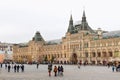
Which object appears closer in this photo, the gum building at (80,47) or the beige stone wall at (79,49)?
the beige stone wall at (79,49)

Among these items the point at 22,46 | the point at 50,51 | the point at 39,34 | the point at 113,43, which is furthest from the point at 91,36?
the point at 22,46

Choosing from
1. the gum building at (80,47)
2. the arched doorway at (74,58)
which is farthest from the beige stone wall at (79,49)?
the arched doorway at (74,58)

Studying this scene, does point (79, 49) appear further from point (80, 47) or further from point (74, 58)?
point (74, 58)

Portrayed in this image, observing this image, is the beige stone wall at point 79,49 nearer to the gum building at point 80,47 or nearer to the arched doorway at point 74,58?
the gum building at point 80,47

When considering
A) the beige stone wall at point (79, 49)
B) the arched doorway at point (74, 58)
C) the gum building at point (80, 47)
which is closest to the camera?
the beige stone wall at point (79, 49)

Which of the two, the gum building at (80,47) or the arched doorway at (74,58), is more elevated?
the gum building at (80,47)

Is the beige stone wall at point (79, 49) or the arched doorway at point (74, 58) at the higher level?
the beige stone wall at point (79, 49)

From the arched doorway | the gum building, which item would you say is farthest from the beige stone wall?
the arched doorway

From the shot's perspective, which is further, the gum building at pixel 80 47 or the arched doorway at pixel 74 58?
the arched doorway at pixel 74 58

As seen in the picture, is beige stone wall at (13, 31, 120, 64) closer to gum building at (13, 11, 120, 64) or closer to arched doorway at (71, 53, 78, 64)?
gum building at (13, 11, 120, 64)

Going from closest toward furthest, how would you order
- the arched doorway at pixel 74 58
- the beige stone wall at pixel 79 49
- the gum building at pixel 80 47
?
the beige stone wall at pixel 79 49 → the gum building at pixel 80 47 → the arched doorway at pixel 74 58

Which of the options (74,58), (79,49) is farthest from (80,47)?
(74,58)

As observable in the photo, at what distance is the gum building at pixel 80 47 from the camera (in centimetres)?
11212

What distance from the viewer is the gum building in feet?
368
